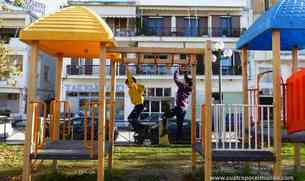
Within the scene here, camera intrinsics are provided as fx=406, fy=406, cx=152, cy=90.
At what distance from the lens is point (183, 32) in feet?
116

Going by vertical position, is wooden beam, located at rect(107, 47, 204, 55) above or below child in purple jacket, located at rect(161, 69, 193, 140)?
above

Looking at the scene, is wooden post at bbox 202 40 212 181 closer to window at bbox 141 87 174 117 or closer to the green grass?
the green grass

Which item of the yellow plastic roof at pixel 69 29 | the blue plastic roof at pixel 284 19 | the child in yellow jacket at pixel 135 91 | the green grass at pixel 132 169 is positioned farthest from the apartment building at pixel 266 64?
the yellow plastic roof at pixel 69 29

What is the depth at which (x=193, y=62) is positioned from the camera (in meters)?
9.21

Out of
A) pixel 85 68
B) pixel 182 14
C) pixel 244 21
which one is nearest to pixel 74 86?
pixel 85 68

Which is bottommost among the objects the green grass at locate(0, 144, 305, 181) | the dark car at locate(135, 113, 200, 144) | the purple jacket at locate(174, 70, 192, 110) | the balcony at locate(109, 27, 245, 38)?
the green grass at locate(0, 144, 305, 181)

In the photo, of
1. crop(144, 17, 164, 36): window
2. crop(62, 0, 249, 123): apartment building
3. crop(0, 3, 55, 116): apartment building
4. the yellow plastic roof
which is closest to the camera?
the yellow plastic roof

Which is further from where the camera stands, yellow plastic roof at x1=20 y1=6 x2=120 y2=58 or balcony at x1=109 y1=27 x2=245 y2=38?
balcony at x1=109 y1=27 x2=245 y2=38

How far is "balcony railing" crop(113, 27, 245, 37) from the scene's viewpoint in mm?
35156

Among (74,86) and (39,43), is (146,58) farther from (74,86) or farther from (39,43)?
(74,86)

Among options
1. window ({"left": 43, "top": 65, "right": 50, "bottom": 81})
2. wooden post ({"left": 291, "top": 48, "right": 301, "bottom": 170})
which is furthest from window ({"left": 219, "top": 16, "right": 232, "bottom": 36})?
wooden post ({"left": 291, "top": 48, "right": 301, "bottom": 170})

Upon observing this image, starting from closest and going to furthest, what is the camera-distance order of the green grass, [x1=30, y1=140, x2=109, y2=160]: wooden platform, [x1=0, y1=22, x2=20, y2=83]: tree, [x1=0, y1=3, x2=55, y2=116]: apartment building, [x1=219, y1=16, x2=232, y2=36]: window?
[x1=30, y1=140, x2=109, y2=160]: wooden platform → the green grass → [x1=0, y1=22, x2=20, y2=83]: tree → [x1=0, y1=3, x2=55, y2=116]: apartment building → [x1=219, y1=16, x2=232, y2=36]: window

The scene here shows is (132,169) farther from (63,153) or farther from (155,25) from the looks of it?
(155,25)

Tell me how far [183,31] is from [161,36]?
2137 mm
